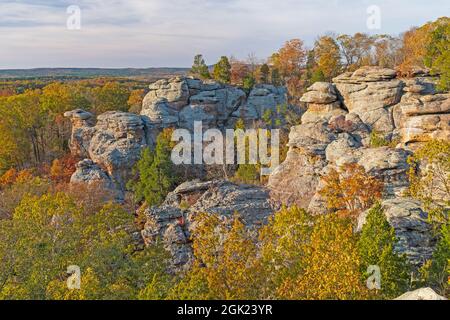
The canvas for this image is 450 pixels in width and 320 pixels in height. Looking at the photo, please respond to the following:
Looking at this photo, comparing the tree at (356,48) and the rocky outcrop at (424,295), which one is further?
the tree at (356,48)

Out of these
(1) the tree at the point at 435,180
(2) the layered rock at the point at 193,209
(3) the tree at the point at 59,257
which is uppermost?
(1) the tree at the point at 435,180

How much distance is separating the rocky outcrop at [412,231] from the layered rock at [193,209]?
9849 millimetres

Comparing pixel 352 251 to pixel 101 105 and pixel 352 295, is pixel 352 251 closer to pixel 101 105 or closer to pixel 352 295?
pixel 352 295

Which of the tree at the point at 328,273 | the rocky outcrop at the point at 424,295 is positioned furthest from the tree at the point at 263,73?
the rocky outcrop at the point at 424,295

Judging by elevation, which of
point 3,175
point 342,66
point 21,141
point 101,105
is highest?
point 342,66

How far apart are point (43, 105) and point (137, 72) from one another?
102021mm

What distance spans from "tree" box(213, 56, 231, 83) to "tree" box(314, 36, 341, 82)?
11190mm

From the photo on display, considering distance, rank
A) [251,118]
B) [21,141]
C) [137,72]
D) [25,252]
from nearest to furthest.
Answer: [25,252] < [21,141] < [251,118] < [137,72]

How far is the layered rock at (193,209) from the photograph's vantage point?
26.8 metres

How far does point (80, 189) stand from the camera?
34781 millimetres

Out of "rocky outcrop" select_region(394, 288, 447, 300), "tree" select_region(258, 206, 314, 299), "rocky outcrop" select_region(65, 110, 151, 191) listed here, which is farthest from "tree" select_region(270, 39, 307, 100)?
"rocky outcrop" select_region(394, 288, 447, 300)

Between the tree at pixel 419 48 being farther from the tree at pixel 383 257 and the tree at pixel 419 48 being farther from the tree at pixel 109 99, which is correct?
the tree at pixel 109 99

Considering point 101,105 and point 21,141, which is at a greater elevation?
point 101,105

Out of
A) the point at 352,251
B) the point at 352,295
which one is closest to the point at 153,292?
the point at 352,295
